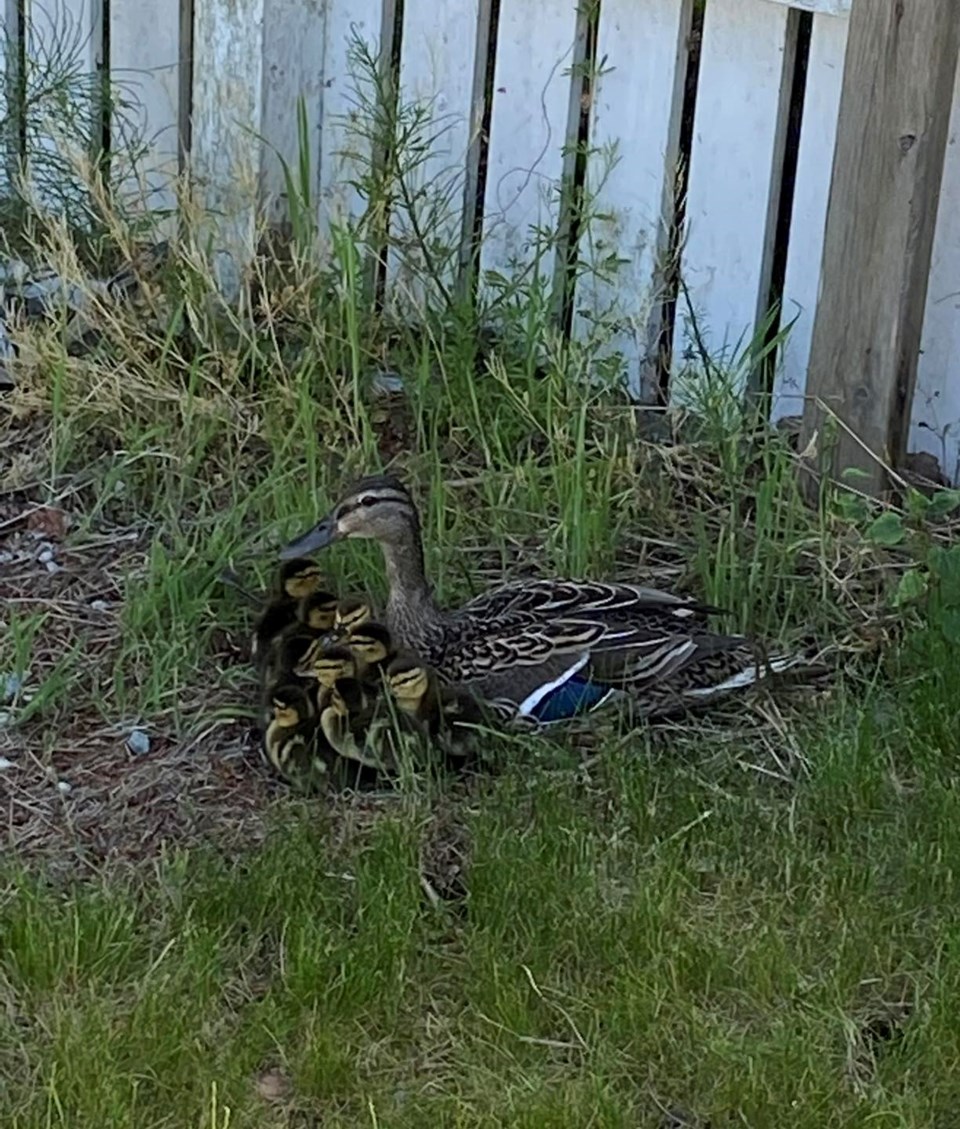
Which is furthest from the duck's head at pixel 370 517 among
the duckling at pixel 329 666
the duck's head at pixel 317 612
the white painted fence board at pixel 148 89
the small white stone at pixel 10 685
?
the white painted fence board at pixel 148 89

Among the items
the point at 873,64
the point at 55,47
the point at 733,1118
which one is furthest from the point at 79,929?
the point at 55,47

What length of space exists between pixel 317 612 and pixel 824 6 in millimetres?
1918

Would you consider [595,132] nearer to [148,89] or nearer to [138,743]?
[148,89]

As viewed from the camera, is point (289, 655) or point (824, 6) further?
point (824, 6)

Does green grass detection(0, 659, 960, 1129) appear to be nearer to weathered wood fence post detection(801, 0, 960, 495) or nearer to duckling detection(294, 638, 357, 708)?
duckling detection(294, 638, 357, 708)

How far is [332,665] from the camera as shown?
15.1 ft

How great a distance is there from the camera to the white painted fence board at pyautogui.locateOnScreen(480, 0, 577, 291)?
242 inches

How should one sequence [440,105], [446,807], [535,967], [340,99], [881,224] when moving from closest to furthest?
1. [535,967]
2. [446,807]
3. [881,224]
4. [440,105]
5. [340,99]

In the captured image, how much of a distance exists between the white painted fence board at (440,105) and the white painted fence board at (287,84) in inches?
10.2

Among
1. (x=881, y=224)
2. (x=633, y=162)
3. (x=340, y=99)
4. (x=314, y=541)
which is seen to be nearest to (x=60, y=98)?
(x=340, y=99)

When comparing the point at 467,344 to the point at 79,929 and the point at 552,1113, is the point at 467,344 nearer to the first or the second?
the point at 79,929

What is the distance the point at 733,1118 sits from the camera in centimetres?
360

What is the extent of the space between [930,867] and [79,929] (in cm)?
152

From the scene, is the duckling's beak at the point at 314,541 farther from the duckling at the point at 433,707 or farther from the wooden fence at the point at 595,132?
the wooden fence at the point at 595,132
